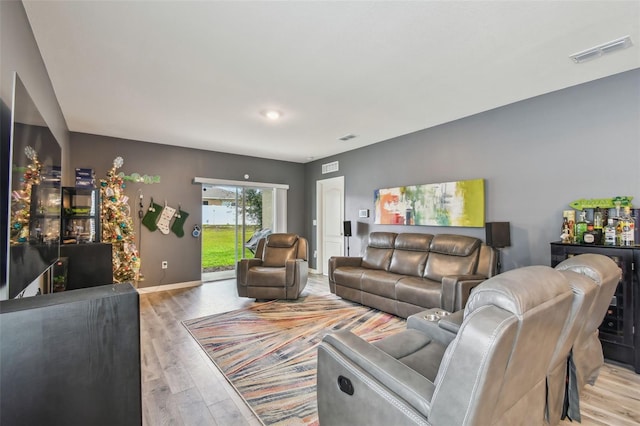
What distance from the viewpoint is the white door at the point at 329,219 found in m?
6.07

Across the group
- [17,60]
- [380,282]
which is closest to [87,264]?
[17,60]

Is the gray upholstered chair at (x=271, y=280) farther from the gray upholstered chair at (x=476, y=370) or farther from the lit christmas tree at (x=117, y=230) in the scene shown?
the gray upholstered chair at (x=476, y=370)

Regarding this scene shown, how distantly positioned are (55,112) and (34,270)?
7.93 feet

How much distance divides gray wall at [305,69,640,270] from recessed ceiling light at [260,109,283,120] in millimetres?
2239

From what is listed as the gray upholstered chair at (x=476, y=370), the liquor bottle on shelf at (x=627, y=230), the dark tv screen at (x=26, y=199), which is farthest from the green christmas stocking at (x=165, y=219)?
the liquor bottle on shelf at (x=627, y=230)

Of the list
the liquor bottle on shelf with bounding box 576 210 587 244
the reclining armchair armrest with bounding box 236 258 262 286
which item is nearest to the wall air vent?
the reclining armchair armrest with bounding box 236 258 262 286

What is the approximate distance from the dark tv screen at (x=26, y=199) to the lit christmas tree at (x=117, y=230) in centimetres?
238

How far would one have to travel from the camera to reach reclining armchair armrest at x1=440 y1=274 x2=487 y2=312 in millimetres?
3016

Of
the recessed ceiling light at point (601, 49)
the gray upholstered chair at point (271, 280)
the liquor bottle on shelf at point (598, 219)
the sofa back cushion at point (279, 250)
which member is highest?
the recessed ceiling light at point (601, 49)

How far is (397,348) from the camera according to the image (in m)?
1.72

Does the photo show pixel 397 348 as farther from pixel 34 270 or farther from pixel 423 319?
pixel 34 270

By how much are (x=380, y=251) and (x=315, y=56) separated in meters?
3.12

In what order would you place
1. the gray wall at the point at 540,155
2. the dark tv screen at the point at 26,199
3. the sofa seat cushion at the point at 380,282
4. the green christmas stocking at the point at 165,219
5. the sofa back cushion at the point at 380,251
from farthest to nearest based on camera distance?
the green christmas stocking at the point at 165,219
the sofa back cushion at the point at 380,251
the sofa seat cushion at the point at 380,282
the gray wall at the point at 540,155
the dark tv screen at the point at 26,199

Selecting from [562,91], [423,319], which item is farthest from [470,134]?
[423,319]
